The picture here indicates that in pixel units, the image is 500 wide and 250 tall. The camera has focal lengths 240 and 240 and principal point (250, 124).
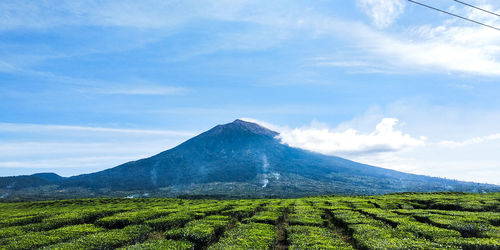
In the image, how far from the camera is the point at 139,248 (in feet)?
62.7

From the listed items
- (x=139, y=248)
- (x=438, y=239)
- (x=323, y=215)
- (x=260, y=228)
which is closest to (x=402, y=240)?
(x=438, y=239)

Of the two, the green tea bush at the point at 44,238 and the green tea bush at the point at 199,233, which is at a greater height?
the green tea bush at the point at 44,238

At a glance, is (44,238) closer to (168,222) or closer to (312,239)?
(168,222)

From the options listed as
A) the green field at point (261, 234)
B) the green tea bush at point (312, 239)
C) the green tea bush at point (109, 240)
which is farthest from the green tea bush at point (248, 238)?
the green tea bush at point (109, 240)

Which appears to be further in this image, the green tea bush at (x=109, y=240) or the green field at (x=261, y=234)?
the green tea bush at (x=109, y=240)

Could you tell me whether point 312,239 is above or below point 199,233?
below

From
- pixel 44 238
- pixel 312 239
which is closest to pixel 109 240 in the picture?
pixel 44 238

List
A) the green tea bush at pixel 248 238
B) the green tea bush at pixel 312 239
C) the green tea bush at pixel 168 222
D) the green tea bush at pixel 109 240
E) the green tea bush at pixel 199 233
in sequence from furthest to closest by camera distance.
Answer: the green tea bush at pixel 168 222, the green tea bush at pixel 199 233, the green tea bush at pixel 109 240, the green tea bush at pixel 248 238, the green tea bush at pixel 312 239

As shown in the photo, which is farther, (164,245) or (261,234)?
(261,234)

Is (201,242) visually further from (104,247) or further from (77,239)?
(77,239)

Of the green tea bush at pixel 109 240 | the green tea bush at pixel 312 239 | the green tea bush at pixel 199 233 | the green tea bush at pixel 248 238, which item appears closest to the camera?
the green tea bush at pixel 312 239

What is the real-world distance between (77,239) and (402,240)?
93.5 feet

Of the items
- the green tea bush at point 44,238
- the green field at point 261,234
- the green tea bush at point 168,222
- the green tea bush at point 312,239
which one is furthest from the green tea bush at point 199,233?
the green tea bush at point 44,238

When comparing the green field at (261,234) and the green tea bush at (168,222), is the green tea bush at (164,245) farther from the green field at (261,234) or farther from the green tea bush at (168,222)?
the green tea bush at (168,222)
